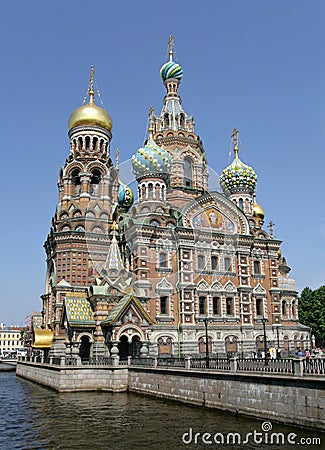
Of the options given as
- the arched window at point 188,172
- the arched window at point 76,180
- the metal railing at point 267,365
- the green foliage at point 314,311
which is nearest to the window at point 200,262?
the arched window at point 188,172

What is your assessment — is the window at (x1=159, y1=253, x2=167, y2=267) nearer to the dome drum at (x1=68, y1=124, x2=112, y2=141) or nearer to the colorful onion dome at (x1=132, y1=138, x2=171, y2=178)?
the colorful onion dome at (x1=132, y1=138, x2=171, y2=178)

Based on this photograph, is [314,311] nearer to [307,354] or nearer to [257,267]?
[257,267]

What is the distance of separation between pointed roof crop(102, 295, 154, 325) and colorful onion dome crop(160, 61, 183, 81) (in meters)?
24.8

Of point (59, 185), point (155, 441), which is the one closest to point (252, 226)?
point (59, 185)

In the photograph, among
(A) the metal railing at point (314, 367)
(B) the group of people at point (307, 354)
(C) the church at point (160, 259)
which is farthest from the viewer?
(C) the church at point (160, 259)

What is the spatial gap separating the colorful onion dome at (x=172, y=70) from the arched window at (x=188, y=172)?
936 centimetres

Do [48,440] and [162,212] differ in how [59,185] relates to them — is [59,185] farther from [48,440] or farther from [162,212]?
[48,440]

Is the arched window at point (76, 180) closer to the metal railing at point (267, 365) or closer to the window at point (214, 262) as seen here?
the window at point (214, 262)

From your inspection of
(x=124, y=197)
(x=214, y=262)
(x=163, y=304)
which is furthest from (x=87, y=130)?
(x=163, y=304)

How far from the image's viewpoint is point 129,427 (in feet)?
51.6

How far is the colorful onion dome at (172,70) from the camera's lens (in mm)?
45250

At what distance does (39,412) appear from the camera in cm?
1906

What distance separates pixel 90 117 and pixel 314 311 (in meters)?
31.0

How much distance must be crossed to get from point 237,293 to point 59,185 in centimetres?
1745
